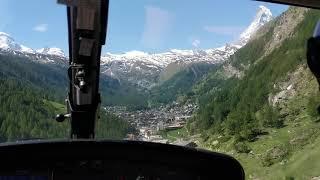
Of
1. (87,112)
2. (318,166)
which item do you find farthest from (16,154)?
(318,166)

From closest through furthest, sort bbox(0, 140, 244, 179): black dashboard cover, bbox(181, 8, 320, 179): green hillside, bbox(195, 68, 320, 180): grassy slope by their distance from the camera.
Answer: bbox(0, 140, 244, 179): black dashboard cover
bbox(195, 68, 320, 180): grassy slope
bbox(181, 8, 320, 179): green hillside

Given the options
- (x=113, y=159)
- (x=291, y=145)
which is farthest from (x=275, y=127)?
(x=113, y=159)

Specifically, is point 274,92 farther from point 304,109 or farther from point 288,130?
point 288,130

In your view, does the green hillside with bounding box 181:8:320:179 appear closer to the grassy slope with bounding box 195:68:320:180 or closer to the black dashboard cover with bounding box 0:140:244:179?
the grassy slope with bounding box 195:68:320:180

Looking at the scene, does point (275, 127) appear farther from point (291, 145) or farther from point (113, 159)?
point (113, 159)

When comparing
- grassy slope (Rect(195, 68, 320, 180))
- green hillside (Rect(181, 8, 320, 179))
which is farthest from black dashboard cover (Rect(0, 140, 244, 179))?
grassy slope (Rect(195, 68, 320, 180))

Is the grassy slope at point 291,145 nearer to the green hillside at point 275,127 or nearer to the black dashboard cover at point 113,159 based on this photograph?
the green hillside at point 275,127

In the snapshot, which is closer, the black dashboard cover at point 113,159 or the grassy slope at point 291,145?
the black dashboard cover at point 113,159

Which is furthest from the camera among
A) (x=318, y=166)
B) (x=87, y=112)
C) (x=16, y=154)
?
(x=318, y=166)

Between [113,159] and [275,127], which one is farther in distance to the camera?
[275,127]

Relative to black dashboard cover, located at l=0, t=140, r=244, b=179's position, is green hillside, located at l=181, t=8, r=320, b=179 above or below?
below

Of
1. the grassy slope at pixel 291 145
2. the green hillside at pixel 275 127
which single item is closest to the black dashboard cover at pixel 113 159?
the green hillside at pixel 275 127
